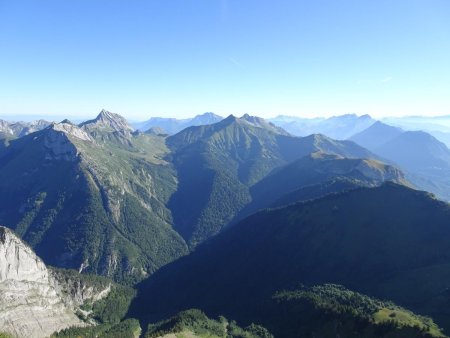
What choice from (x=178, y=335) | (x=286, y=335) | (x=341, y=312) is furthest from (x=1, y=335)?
(x=341, y=312)

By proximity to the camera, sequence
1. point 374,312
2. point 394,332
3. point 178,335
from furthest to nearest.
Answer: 1. point 178,335
2. point 374,312
3. point 394,332

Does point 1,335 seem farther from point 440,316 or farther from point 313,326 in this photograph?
point 440,316

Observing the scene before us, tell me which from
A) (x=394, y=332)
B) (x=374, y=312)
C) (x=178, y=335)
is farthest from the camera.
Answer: (x=178, y=335)

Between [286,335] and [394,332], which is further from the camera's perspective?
[286,335]

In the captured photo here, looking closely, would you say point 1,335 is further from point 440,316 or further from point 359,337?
point 440,316

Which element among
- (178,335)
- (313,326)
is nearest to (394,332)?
(313,326)

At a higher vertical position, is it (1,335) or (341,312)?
(341,312)

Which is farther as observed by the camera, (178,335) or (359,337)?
(178,335)

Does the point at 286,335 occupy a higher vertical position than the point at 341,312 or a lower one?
lower
